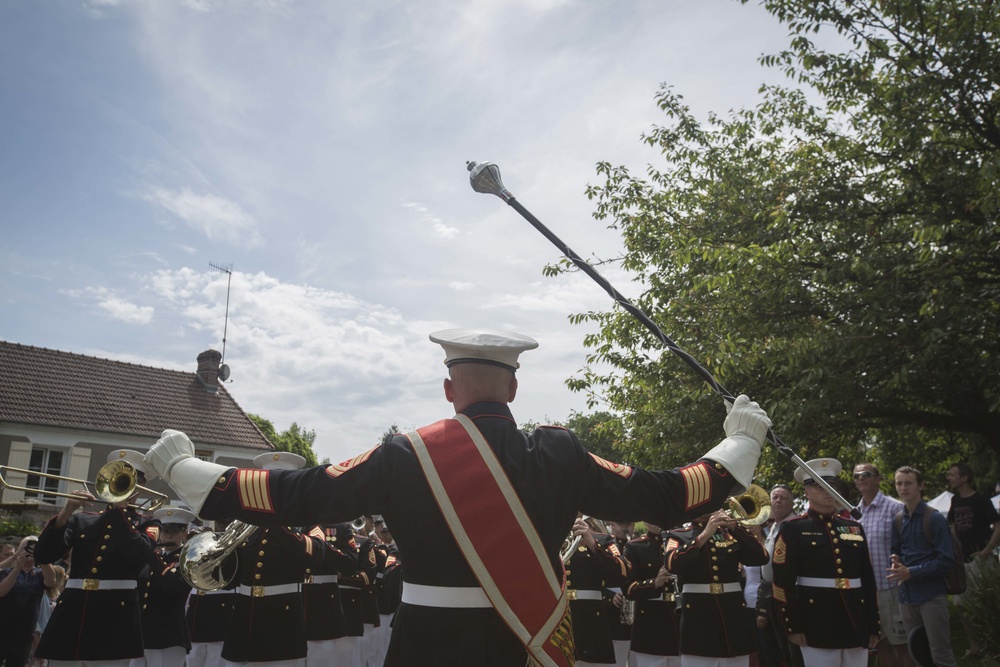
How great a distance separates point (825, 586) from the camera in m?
6.91

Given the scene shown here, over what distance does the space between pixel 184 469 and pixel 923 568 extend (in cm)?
716

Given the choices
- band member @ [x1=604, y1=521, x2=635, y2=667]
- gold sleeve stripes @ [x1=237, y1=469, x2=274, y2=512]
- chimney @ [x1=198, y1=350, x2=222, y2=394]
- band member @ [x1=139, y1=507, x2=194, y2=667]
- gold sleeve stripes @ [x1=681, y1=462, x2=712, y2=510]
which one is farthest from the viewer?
chimney @ [x1=198, y1=350, x2=222, y2=394]

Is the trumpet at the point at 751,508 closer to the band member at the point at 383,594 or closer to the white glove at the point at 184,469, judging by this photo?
the white glove at the point at 184,469

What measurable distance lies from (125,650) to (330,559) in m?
1.79

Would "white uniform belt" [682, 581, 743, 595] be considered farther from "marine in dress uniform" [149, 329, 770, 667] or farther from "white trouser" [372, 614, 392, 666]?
"white trouser" [372, 614, 392, 666]

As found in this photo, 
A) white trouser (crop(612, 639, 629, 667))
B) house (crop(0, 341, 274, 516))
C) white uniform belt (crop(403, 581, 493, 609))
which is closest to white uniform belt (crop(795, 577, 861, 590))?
white trouser (crop(612, 639, 629, 667))

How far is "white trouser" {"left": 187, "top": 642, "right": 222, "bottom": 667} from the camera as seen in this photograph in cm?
926

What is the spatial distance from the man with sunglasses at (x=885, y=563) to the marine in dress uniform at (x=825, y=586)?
1639 mm

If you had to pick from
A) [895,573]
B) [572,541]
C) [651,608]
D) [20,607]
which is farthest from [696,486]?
[20,607]

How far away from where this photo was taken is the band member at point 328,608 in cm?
823

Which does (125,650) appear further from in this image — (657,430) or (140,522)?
(657,430)

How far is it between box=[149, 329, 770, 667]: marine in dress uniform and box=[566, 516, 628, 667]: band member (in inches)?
210

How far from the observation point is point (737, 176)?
15.8 meters

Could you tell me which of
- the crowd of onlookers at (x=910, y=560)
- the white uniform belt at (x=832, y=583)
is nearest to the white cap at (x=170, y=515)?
the crowd of onlookers at (x=910, y=560)
